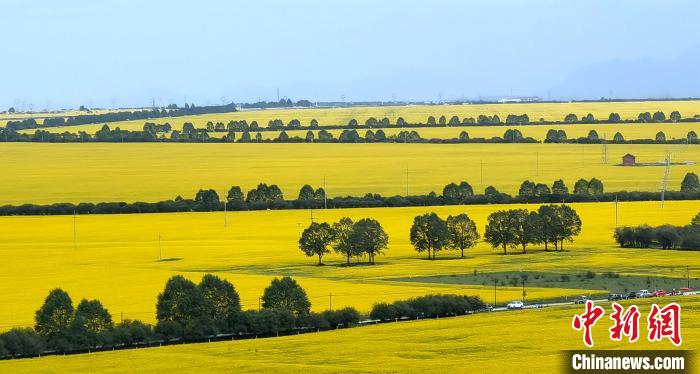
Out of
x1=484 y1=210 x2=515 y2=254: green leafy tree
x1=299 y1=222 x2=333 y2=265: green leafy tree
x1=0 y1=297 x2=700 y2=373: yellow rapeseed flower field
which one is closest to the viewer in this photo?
x1=0 y1=297 x2=700 y2=373: yellow rapeseed flower field

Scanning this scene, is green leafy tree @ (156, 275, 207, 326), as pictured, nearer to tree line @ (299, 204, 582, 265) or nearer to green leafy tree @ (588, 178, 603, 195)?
tree line @ (299, 204, 582, 265)

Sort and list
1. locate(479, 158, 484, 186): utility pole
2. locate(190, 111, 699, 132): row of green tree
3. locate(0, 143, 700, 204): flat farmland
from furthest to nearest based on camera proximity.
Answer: locate(190, 111, 699, 132): row of green tree < locate(479, 158, 484, 186): utility pole < locate(0, 143, 700, 204): flat farmland

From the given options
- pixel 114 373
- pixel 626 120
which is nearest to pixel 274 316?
pixel 114 373

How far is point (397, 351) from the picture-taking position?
46406 mm

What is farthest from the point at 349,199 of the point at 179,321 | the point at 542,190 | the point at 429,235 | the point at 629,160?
the point at 179,321

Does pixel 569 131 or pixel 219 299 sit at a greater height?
pixel 569 131

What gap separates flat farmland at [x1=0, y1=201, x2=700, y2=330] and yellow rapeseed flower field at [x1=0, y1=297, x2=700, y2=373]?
6.07 metres

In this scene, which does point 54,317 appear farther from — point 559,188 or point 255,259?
point 559,188

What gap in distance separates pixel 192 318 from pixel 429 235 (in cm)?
2321

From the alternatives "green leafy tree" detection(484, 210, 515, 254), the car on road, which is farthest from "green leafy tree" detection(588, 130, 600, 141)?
the car on road

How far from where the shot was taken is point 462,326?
51469 mm

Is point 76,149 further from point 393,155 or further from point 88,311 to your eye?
point 88,311

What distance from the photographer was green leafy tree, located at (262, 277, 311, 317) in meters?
54.7

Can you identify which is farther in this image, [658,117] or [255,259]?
[658,117]
